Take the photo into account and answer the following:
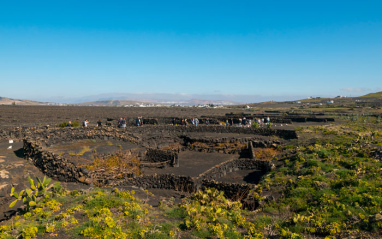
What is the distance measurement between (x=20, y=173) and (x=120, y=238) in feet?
38.6

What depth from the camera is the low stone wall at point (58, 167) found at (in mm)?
16344

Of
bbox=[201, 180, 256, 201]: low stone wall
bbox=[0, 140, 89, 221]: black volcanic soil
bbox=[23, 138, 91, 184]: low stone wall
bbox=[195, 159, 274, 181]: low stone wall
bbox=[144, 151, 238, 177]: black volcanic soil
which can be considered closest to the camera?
bbox=[0, 140, 89, 221]: black volcanic soil

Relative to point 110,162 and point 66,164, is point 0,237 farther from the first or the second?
point 110,162

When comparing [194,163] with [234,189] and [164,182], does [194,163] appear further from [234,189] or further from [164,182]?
A: [234,189]

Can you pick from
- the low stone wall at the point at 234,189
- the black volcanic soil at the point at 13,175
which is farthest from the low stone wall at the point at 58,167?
the low stone wall at the point at 234,189

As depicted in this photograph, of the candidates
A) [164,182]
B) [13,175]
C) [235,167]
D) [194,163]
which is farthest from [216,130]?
[13,175]

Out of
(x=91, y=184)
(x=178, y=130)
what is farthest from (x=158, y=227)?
(x=178, y=130)

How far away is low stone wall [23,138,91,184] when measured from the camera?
1634cm

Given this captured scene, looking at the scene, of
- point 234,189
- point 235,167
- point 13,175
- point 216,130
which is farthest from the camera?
point 216,130

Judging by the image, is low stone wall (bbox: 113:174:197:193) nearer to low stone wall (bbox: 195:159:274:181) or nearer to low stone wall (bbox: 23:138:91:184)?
low stone wall (bbox: 23:138:91:184)

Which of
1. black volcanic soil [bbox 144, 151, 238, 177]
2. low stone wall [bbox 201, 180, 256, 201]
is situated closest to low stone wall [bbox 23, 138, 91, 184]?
black volcanic soil [bbox 144, 151, 238, 177]

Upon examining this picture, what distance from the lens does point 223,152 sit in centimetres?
2812

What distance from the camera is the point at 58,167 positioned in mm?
16891

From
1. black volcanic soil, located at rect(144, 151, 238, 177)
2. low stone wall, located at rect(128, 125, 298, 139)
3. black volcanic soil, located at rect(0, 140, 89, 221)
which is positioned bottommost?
black volcanic soil, located at rect(144, 151, 238, 177)
